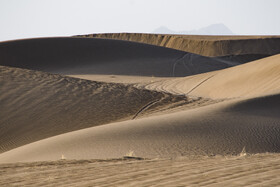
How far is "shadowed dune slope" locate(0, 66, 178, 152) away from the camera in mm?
11208

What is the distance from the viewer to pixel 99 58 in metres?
32.8

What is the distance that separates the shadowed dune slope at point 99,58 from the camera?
28750 mm

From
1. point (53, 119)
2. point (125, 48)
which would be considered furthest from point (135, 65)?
point (53, 119)

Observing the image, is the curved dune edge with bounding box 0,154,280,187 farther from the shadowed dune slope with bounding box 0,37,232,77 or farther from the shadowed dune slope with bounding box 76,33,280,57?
the shadowed dune slope with bounding box 76,33,280,57

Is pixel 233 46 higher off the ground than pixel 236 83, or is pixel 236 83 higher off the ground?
pixel 233 46

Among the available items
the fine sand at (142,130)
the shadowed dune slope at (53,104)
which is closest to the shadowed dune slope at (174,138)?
the fine sand at (142,130)

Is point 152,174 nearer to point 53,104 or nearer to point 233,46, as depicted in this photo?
point 53,104

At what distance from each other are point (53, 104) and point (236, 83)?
26.5 feet

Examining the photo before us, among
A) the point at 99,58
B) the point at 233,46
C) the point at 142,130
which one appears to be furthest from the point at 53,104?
the point at 233,46

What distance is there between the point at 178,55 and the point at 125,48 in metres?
4.91

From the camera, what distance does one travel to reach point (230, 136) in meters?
8.13

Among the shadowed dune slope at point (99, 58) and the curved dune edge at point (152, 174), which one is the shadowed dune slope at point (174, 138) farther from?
the shadowed dune slope at point (99, 58)

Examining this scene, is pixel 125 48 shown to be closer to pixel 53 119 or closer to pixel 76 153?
pixel 53 119

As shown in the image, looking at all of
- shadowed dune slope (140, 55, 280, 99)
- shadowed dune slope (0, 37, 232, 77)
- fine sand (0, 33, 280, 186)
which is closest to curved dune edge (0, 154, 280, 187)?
fine sand (0, 33, 280, 186)
